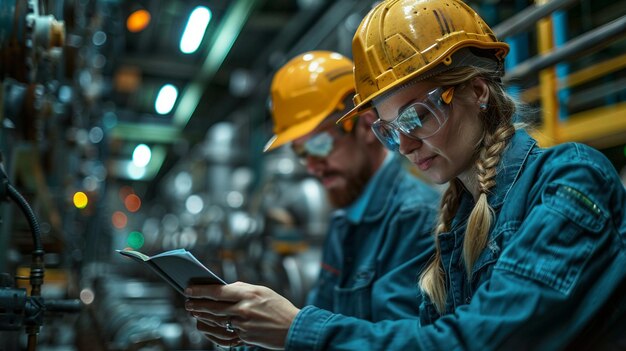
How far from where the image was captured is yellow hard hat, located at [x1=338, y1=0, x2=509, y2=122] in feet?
4.64

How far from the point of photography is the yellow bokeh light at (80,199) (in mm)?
5411

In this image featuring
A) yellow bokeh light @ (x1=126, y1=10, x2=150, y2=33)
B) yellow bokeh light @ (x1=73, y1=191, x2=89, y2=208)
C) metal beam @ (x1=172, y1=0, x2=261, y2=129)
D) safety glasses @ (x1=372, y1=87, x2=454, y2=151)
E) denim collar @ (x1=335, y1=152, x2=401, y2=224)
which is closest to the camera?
safety glasses @ (x1=372, y1=87, x2=454, y2=151)

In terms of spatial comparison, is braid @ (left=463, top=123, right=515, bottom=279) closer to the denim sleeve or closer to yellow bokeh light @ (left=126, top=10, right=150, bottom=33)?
the denim sleeve

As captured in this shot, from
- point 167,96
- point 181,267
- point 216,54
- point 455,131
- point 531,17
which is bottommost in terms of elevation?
point 181,267

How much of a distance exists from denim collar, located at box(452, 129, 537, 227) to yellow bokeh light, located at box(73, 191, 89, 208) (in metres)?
4.67

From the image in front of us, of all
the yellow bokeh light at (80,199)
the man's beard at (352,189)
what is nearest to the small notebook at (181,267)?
the man's beard at (352,189)

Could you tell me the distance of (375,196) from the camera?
2295mm

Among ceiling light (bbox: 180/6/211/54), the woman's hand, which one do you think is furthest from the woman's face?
ceiling light (bbox: 180/6/211/54)

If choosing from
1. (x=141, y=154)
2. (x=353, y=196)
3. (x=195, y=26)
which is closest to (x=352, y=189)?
(x=353, y=196)

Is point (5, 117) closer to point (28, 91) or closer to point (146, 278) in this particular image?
point (28, 91)

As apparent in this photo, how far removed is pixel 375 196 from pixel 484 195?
3.16 feet

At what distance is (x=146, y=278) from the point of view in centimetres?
934

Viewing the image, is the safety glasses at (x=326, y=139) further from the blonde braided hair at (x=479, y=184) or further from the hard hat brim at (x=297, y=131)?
the blonde braided hair at (x=479, y=184)

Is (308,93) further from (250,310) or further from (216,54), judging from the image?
(216,54)
